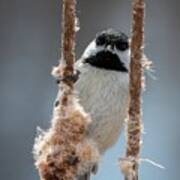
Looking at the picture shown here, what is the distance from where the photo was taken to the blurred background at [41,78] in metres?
2.08

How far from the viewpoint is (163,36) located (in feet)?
7.07

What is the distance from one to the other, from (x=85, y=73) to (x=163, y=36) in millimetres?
1112

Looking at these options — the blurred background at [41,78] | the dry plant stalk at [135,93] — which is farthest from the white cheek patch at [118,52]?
the blurred background at [41,78]

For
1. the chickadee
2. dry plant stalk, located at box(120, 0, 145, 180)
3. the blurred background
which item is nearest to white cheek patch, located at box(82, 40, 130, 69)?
the chickadee

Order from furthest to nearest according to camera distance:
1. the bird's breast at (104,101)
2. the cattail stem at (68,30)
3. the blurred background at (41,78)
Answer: the blurred background at (41,78) → the bird's breast at (104,101) → the cattail stem at (68,30)

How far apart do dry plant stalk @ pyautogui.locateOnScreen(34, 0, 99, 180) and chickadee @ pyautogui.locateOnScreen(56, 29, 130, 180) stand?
0.56 feet

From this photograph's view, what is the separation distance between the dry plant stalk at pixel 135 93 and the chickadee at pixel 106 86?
0.20 metres

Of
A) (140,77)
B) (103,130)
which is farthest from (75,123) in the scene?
(103,130)

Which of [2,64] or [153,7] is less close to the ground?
[153,7]

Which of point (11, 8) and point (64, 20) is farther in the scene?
point (11, 8)

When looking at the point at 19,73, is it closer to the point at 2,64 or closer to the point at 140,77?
the point at 2,64

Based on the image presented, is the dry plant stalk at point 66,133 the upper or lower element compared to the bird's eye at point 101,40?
lower

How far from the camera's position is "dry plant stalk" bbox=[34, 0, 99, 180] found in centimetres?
78

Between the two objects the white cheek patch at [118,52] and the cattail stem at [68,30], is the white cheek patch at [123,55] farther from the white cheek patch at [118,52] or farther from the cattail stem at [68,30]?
the cattail stem at [68,30]
